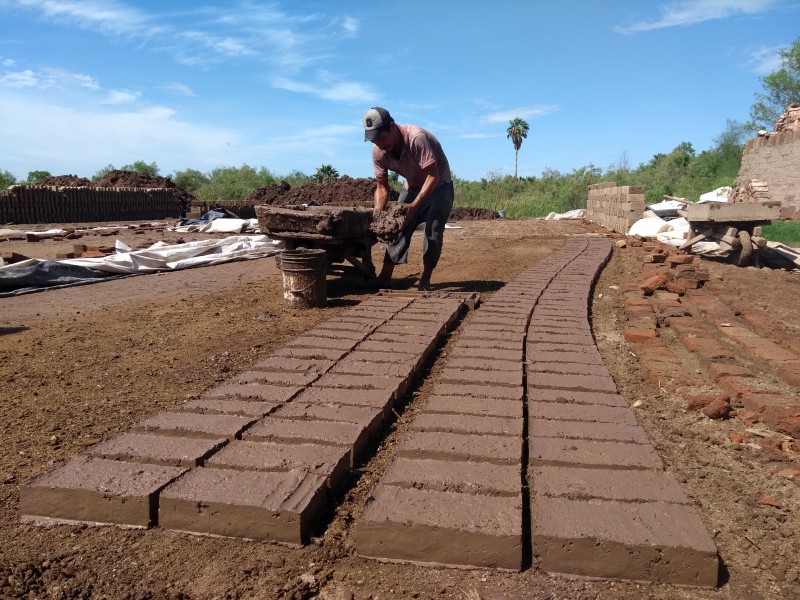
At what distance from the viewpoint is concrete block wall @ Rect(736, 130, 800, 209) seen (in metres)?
17.6

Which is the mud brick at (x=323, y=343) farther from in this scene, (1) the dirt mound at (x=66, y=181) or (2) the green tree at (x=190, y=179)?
(2) the green tree at (x=190, y=179)

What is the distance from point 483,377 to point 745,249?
316 inches

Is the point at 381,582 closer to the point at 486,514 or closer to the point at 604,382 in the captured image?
the point at 486,514

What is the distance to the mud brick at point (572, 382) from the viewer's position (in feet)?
9.86

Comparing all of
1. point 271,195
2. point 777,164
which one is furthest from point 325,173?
point 777,164

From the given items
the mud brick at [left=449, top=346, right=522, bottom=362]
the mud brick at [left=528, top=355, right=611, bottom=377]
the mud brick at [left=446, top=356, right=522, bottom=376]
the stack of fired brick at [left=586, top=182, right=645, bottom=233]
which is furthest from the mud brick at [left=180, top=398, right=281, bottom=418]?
the stack of fired brick at [left=586, top=182, right=645, bottom=233]

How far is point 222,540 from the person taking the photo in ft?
6.16

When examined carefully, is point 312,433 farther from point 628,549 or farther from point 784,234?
point 784,234

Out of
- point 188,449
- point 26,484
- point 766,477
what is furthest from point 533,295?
point 26,484

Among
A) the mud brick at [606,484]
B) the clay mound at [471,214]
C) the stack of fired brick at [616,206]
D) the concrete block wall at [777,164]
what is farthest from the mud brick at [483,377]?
the clay mound at [471,214]

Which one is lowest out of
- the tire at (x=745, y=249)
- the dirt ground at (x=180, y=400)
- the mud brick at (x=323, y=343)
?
the dirt ground at (x=180, y=400)

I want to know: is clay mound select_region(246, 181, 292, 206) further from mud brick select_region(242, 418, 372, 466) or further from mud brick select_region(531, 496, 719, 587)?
mud brick select_region(531, 496, 719, 587)

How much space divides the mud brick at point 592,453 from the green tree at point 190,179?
4086 centimetres

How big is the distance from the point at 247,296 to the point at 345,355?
2.59 m
